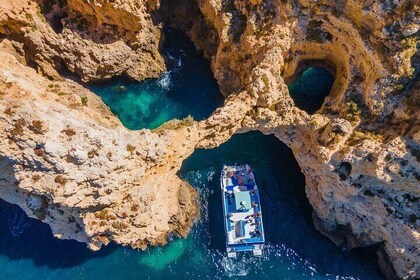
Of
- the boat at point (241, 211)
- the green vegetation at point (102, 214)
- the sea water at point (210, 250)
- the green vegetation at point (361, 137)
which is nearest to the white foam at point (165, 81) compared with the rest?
Answer: the sea water at point (210, 250)

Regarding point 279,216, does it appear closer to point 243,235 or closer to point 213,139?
point 243,235

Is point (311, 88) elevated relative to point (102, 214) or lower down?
elevated

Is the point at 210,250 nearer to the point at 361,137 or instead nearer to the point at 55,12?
the point at 361,137

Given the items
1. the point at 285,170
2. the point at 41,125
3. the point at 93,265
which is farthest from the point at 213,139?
the point at 93,265

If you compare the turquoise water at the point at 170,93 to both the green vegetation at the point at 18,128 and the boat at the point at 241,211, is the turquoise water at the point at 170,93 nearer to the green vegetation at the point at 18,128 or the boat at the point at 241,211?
the boat at the point at 241,211

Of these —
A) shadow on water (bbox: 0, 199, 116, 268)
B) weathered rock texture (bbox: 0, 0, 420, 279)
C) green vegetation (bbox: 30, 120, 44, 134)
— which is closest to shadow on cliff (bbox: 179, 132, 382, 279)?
weathered rock texture (bbox: 0, 0, 420, 279)

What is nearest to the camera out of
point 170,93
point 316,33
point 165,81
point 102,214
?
point 102,214

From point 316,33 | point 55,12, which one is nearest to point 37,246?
point 55,12
